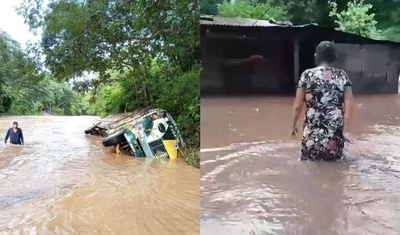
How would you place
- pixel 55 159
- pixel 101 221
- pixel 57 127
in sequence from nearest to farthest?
pixel 101 221 < pixel 55 159 < pixel 57 127

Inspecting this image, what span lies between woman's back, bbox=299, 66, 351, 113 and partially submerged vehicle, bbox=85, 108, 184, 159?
13.2ft

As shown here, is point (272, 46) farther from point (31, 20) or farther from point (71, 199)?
point (31, 20)

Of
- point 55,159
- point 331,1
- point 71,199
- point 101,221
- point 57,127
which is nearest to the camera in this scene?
point 331,1

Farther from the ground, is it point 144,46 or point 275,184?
point 144,46

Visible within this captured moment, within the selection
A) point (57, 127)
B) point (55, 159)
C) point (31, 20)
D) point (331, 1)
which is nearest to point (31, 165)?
point (55, 159)

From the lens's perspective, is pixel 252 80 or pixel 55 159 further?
pixel 55 159

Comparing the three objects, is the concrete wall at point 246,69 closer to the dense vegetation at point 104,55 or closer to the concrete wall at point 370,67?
the concrete wall at point 370,67

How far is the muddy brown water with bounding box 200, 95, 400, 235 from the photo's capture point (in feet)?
5.81

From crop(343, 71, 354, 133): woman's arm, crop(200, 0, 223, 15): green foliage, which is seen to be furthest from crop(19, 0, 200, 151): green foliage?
crop(343, 71, 354, 133): woman's arm

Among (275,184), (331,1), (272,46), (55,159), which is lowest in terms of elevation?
(55,159)

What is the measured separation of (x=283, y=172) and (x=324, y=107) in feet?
1.06

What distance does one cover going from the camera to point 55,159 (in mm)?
A: 5832

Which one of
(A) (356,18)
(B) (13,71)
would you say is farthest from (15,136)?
(A) (356,18)

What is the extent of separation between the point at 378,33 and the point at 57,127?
5.38 metres
